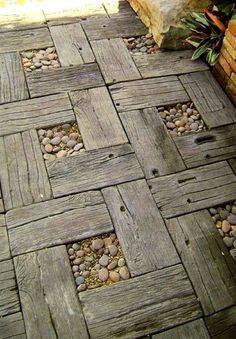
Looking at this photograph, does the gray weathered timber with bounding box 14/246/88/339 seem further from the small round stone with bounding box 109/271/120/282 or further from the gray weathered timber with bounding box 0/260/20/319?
the small round stone with bounding box 109/271/120/282

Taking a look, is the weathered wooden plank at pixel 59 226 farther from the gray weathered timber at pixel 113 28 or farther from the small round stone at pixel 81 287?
the gray weathered timber at pixel 113 28

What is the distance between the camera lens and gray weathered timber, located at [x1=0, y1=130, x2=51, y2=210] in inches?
76.9

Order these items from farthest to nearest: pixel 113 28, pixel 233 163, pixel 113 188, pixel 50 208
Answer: pixel 113 28 → pixel 233 163 → pixel 113 188 → pixel 50 208

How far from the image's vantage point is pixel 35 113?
7.64ft

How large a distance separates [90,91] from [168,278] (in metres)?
1.35

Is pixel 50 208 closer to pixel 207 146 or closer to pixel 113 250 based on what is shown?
pixel 113 250

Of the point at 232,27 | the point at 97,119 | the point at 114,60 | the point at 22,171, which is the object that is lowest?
the point at 22,171

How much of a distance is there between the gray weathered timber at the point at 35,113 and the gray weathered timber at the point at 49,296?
2.78 ft

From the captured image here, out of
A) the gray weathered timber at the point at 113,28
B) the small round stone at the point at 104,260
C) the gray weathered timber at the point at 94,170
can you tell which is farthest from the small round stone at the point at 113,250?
the gray weathered timber at the point at 113,28

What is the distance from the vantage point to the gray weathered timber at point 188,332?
62.2 inches

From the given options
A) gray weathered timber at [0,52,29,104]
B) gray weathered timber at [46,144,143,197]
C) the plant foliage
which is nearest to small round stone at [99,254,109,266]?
gray weathered timber at [46,144,143,197]

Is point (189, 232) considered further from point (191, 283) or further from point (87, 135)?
point (87, 135)

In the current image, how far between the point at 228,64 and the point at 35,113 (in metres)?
1.34

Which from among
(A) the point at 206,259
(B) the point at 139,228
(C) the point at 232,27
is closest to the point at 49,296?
(B) the point at 139,228
